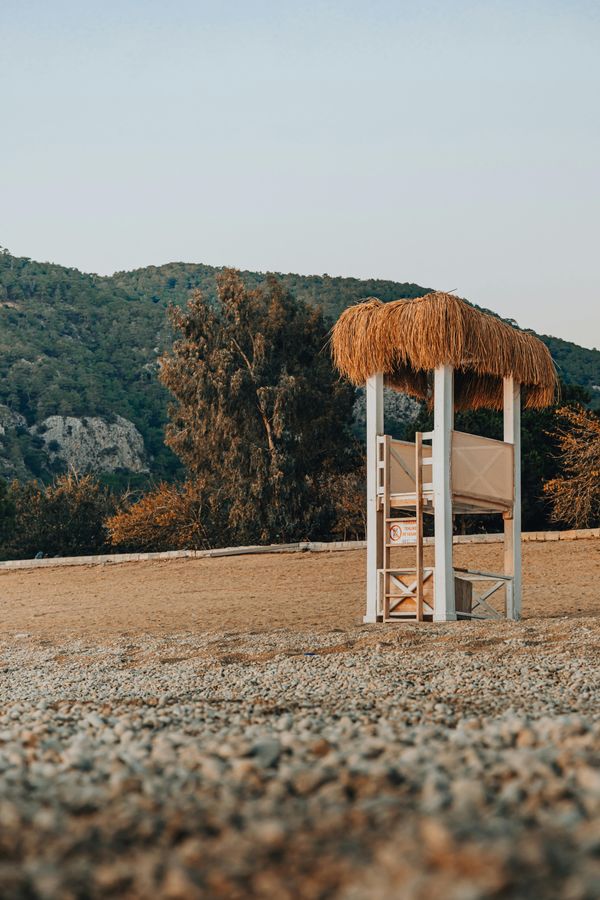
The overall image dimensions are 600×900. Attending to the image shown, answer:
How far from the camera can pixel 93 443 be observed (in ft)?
190

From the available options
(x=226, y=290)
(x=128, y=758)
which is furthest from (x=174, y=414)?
(x=128, y=758)

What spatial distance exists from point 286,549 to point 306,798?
20782mm

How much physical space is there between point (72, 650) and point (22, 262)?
76.4 meters

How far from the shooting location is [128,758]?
168 inches

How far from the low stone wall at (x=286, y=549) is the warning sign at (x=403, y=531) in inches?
301

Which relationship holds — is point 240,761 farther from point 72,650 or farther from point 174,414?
point 174,414

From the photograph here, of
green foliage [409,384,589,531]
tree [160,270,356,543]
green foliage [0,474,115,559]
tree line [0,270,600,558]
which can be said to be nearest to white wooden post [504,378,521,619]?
green foliage [409,384,589,531]

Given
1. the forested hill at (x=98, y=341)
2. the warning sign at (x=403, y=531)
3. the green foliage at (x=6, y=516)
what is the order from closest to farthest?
1. the warning sign at (x=403, y=531)
2. the green foliage at (x=6, y=516)
3. the forested hill at (x=98, y=341)

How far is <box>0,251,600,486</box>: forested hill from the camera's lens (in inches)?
2354

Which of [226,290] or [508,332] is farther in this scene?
A: [226,290]

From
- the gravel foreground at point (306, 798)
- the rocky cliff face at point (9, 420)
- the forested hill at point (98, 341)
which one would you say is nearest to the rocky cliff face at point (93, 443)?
the forested hill at point (98, 341)

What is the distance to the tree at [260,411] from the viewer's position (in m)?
33.6

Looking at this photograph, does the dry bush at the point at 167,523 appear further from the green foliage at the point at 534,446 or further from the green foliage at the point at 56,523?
the green foliage at the point at 534,446

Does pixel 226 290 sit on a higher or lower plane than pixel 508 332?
higher
